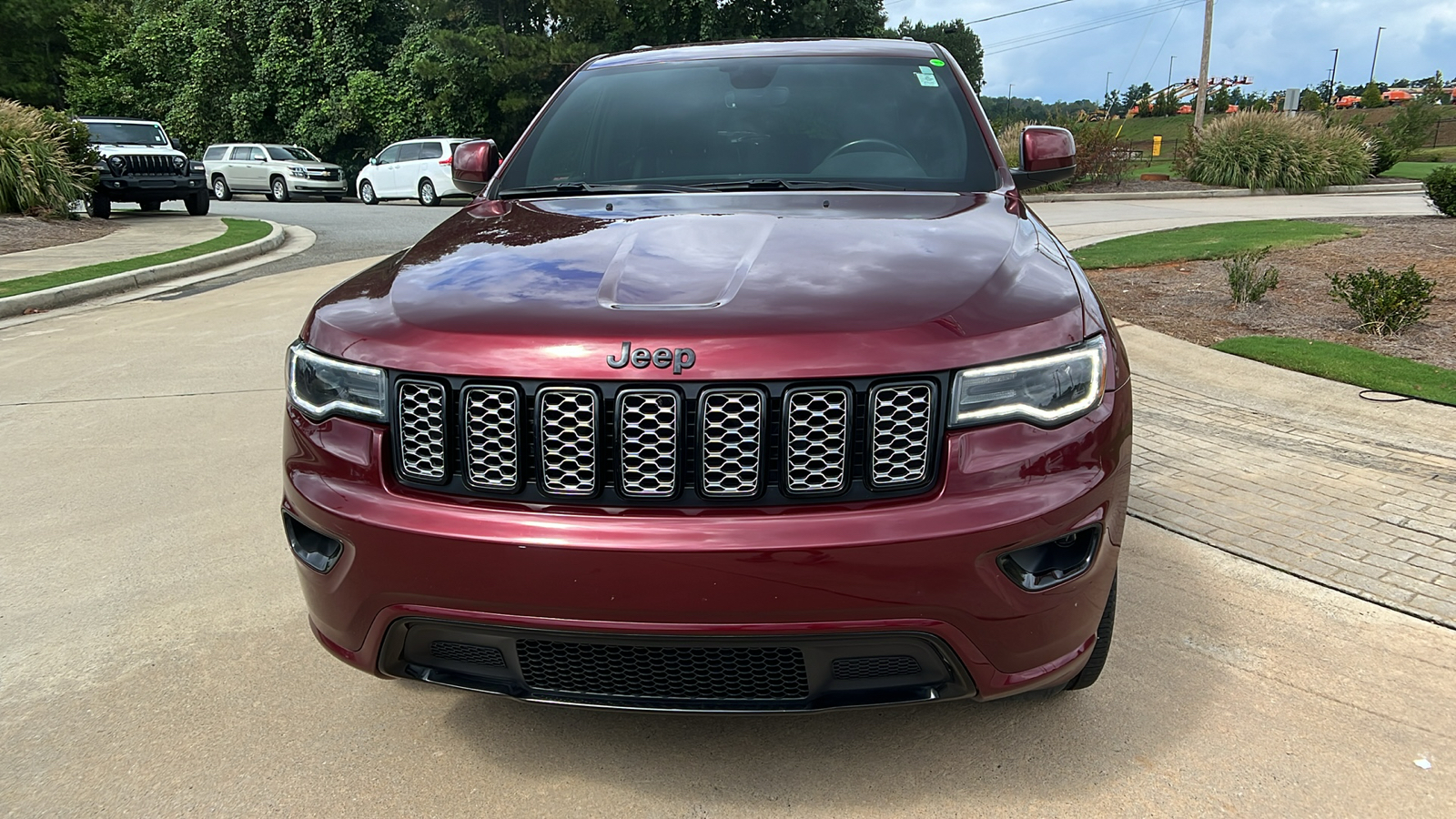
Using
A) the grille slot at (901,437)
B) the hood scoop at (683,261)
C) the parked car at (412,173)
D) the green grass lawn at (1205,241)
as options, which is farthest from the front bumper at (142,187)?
the grille slot at (901,437)

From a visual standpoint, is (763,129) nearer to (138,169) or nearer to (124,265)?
(124,265)

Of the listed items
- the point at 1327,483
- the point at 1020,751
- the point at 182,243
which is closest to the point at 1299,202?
the point at 1327,483

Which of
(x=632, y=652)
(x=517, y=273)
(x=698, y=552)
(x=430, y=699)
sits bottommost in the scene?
(x=430, y=699)

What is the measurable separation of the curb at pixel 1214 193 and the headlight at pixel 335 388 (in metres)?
21.4

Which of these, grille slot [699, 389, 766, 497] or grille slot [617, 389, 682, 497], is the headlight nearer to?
grille slot [617, 389, 682, 497]

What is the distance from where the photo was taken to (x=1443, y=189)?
14.6 m

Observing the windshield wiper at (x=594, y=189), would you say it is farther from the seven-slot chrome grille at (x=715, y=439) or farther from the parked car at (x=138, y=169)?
the parked car at (x=138, y=169)

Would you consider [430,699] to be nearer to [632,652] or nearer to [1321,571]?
[632,652]

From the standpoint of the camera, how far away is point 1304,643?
113 inches

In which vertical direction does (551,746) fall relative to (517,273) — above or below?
below

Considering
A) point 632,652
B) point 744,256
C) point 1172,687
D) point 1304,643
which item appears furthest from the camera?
point 1304,643

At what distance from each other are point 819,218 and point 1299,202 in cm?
2029

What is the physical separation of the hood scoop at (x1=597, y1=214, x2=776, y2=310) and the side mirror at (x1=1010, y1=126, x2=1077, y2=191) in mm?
1515

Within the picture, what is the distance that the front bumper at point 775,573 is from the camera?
1.85 meters
